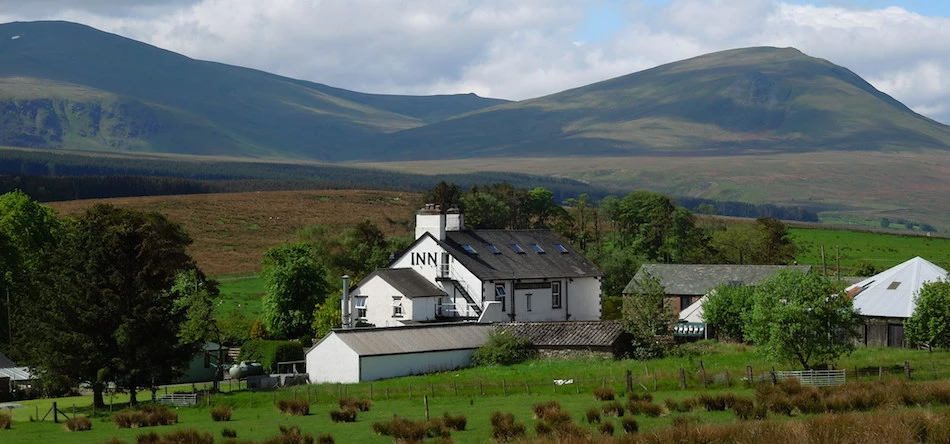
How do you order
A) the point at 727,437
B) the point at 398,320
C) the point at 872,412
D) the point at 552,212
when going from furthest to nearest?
the point at 552,212
the point at 398,320
the point at 872,412
the point at 727,437

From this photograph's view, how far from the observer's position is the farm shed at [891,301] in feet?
214

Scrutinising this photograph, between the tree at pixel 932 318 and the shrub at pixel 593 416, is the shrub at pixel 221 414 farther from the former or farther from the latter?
the tree at pixel 932 318

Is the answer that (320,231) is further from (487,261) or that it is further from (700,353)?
(700,353)

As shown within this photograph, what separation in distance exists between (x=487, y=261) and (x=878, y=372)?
29640 millimetres

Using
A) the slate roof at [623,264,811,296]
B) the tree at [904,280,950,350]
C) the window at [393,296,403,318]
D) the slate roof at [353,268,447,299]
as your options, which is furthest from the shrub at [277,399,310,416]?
the slate roof at [623,264,811,296]

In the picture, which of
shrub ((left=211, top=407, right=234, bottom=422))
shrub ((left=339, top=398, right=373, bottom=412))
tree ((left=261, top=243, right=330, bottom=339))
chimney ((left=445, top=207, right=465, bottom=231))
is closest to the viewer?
shrub ((left=211, top=407, right=234, bottom=422))

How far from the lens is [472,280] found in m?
73.6

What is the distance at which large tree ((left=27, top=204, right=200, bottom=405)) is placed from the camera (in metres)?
54.2

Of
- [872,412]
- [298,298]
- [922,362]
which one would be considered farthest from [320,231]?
[872,412]

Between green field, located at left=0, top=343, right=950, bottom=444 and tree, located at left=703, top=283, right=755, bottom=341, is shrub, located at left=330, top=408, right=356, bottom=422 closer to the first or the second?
green field, located at left=0, top=343, right=950, bottom=444

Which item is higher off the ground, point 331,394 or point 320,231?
point 320,231

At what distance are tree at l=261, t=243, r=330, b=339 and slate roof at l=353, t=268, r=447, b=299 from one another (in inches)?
127

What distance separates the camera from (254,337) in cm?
7456

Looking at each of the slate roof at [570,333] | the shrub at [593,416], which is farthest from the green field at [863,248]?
the shrub at [593,416]
